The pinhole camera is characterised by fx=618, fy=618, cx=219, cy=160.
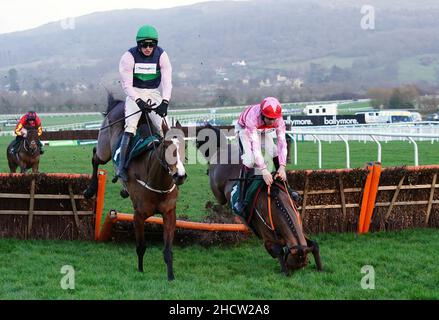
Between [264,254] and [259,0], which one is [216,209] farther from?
[259,0]

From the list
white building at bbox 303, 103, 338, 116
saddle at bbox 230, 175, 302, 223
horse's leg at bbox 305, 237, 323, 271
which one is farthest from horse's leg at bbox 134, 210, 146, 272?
white building at bbox 303, 103, 338, 116

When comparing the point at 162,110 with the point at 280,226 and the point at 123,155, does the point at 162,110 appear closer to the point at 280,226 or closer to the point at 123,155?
the point at 123,155

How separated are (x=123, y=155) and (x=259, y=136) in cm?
150

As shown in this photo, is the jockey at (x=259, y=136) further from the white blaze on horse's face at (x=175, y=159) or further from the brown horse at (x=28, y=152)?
the brown horse at (x=28, y=152)

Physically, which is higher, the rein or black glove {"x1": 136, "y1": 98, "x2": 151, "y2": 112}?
black glove {"x1": 136, "y1": 98, "x2": 151, "y2": 112}

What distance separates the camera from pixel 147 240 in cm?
774

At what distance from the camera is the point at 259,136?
21.2ft

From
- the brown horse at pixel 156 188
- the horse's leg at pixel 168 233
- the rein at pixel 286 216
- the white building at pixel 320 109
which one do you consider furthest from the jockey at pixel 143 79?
the white building at pixel 320 109

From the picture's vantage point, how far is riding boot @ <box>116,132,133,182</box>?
261 inches

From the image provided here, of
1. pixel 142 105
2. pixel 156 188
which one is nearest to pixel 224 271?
pixel 156 188

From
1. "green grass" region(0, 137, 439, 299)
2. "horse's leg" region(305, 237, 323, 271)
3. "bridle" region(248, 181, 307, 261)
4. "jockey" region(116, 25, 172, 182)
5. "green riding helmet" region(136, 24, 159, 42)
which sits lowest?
"green grass" region(0, 137, 439, 299)

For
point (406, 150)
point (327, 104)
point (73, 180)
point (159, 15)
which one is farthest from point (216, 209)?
point (159, 15)

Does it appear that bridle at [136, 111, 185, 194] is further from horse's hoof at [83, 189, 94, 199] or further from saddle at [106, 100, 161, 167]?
horse's hoof at [83, 189, 94, 199]
